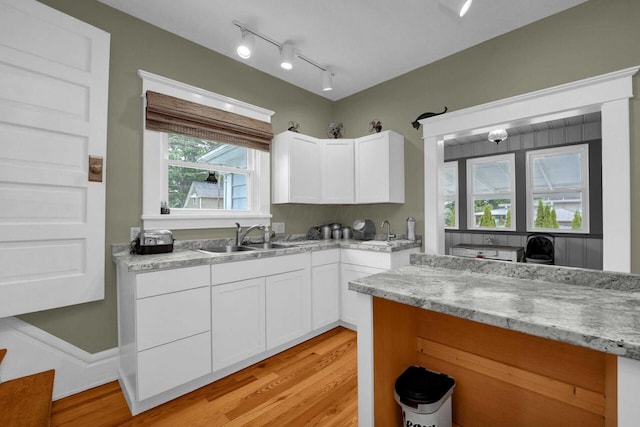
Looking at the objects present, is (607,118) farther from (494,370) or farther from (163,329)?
(163,329)

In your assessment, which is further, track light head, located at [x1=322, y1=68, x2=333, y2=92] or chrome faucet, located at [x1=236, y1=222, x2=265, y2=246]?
track light head, located at [x1=322, y1=68, x2=333, y2=92]

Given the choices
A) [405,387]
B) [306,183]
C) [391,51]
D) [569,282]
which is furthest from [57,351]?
[391,51]

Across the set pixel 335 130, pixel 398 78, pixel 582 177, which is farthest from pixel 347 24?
pixel 582 177

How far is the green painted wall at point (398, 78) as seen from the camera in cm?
206

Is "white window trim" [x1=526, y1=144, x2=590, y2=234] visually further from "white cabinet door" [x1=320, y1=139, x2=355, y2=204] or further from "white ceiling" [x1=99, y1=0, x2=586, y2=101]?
"white cabinet door" [x1=320, y1=139, x2=355, y2=204]

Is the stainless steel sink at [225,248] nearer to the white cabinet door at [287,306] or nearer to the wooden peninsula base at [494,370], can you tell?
the white cabinet door at [287,306]

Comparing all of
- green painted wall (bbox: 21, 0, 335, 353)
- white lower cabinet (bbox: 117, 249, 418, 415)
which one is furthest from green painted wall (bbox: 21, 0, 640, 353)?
white lower cabinet (bbox: 117, 249, 418, 415)

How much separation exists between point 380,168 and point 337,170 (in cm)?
53

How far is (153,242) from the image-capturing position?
84.4 inches

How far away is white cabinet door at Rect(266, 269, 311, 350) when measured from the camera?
Result: 242 cm

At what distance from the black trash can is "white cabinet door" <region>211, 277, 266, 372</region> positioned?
4.29ft

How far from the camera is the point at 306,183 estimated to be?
3.28 m

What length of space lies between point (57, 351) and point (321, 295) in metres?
2.00

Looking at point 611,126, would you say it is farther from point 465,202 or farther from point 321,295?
point 465,202
